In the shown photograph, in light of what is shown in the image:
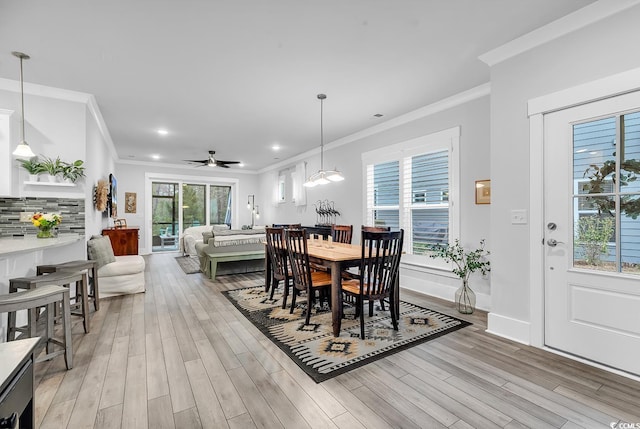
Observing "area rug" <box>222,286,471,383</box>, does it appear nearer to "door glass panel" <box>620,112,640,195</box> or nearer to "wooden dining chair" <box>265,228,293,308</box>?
"wooden dining chair" <box>265,228,293,308</box>

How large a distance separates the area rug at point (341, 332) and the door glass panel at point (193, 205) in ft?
20.4

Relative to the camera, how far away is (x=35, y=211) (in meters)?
3.51

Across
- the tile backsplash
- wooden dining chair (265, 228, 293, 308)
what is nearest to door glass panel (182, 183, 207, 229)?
the tile backsplash

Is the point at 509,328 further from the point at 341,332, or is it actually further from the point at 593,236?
the point at 341,332

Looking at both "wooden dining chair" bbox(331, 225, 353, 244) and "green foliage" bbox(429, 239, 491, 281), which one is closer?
"green foliage" bbox(429, 239, 491, 281)

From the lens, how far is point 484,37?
257 cm

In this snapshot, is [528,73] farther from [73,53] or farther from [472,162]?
[73,53]

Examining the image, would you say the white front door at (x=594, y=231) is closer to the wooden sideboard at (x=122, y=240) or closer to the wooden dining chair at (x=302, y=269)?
the wooden dining chair at (x=302, y=269)

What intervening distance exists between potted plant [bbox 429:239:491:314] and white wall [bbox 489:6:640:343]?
1.90 feet

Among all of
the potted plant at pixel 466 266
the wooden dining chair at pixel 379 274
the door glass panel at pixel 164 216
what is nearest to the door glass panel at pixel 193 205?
the door glass panel at pixel 164 216

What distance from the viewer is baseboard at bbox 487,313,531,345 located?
2.64 m

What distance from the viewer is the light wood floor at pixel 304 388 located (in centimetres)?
172

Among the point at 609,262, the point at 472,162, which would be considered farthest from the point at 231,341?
the point at 472,162

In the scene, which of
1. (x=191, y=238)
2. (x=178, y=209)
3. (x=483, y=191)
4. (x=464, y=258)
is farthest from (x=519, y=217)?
(x=178, y=209)
